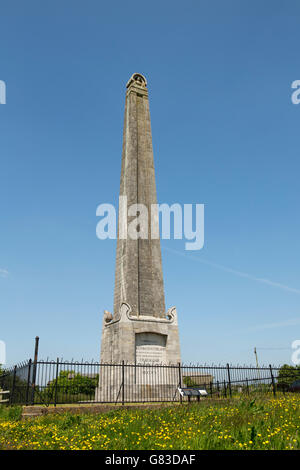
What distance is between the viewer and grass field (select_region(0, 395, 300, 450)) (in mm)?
7523

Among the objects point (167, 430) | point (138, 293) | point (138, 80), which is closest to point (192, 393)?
point (167, 430)

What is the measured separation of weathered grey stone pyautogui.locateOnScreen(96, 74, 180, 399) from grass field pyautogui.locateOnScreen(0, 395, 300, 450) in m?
6.53

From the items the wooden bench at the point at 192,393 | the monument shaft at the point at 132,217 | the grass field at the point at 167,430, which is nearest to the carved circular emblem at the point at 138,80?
the monument shaft at the point at 132,217

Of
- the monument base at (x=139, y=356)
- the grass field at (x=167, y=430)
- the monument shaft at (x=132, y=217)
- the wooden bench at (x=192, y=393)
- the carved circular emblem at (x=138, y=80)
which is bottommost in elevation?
the grass field at (x=167, y=430)

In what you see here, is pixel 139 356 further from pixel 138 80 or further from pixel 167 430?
pixel 138 80

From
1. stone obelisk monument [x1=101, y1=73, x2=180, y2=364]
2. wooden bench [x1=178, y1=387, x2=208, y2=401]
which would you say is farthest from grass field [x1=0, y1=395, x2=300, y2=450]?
stone obelisk monument [x1=101, y1=73, x2=180, y2=364]

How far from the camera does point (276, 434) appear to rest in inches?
309

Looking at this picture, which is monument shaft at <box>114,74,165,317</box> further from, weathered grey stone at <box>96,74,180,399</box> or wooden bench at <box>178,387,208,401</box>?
wooden bench at <box>178,387,208,401</box>

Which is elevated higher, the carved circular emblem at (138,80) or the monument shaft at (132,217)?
the carved circular emblem at (138,80)

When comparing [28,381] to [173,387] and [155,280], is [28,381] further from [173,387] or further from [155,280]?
[155,280]

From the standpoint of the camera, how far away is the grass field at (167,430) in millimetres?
7523

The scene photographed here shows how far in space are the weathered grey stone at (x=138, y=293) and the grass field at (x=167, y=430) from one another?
653 centimetres

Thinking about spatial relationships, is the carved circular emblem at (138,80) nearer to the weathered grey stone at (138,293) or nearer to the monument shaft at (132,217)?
the monument shaft at (132,217)
